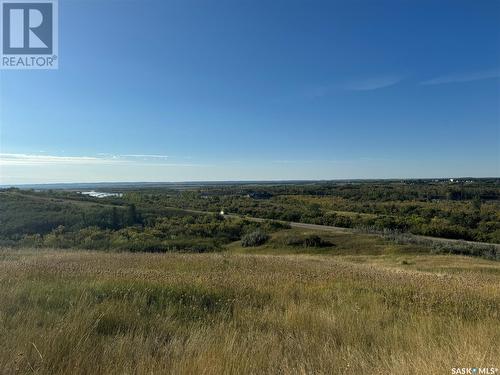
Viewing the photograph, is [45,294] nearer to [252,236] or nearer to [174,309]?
[174,309]

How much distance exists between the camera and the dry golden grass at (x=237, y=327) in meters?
3.55

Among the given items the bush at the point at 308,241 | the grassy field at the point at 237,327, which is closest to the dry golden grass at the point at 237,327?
the grassy field at the point at 237,327

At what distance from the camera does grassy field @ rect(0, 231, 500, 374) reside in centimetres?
355

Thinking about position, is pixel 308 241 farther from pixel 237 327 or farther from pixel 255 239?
pixel 237 327

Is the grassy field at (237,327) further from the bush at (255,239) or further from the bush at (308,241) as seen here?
the bush at (255,239)

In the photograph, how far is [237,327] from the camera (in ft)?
16.6

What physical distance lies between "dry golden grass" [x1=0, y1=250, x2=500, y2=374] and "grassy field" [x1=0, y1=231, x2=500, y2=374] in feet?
Answer: 0.05

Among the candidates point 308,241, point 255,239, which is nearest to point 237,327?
point 308,241

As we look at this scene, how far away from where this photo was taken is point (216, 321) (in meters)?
5.21

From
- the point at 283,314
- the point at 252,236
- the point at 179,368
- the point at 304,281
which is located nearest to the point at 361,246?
the point at 252,236

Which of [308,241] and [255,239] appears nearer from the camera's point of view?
[308,241]

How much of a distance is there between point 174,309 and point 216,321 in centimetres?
66

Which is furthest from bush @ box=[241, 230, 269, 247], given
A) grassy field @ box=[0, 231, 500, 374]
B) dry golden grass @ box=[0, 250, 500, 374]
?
dry golden grass @ box=[0, 250, 500, 374]

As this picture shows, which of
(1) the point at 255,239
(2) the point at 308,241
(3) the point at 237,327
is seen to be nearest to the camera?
(3) the point at 237,327
